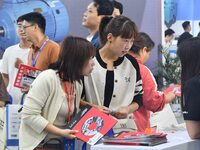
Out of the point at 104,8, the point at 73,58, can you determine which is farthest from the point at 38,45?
the point at 73,58

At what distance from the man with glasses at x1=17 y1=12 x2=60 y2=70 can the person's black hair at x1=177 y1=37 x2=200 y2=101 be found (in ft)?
5.46

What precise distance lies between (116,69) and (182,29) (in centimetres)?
514

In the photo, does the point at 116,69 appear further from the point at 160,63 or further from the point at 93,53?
the point at 160,63

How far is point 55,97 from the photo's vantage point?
3.59 metres

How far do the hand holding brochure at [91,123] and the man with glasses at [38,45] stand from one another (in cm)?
127

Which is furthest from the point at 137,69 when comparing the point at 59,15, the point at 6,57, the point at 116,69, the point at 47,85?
the point at 59,15

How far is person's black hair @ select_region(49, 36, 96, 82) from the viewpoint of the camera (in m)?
3.59

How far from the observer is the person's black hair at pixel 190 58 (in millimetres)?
3322

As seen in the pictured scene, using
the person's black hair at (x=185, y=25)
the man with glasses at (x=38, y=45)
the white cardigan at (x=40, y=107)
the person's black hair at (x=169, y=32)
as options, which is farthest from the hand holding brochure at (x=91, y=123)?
the person's black hair at (x=185, y=25)

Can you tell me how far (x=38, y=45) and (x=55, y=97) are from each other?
151 centimetres

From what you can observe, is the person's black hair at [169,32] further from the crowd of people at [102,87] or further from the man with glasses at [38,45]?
the crowd of people at [102,87]

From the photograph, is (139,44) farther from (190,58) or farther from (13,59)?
(13,59)

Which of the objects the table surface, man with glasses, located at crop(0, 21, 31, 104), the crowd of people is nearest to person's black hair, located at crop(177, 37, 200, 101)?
the crowd of people

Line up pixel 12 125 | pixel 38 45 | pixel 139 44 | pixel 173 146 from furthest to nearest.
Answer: pixel 38 45 < pixel 139 44 < pixel 12 125 < pixel 173 146
